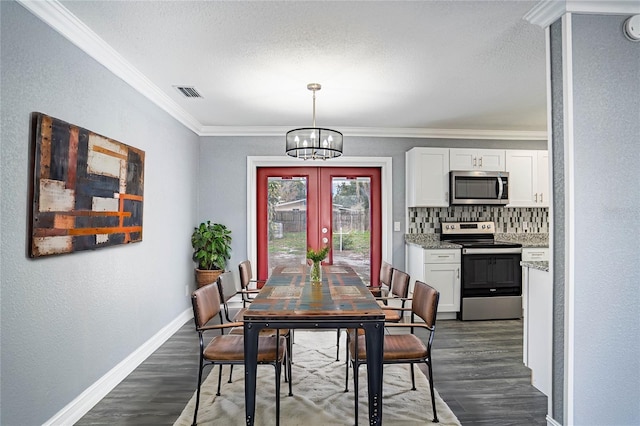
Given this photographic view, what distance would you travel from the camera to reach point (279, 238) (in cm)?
534

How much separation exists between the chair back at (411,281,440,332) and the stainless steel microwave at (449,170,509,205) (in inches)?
103

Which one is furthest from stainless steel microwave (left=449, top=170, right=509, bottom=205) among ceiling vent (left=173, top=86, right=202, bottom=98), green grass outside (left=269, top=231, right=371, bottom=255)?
ceiling vent (left=173, top=86, right=202, bottom=98)

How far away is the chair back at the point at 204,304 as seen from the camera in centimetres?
225

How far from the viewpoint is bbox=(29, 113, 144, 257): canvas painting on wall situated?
206 cm

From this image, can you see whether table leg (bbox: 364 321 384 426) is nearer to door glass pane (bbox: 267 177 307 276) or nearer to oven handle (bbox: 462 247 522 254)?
oven handle (bbox: 462 247 522 254)

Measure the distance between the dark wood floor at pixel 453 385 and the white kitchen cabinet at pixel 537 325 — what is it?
167 mm

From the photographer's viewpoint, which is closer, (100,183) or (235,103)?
(100,183)

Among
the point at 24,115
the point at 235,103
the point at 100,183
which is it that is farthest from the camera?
the point at 235,103

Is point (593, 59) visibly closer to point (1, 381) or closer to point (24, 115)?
point (24, 115)

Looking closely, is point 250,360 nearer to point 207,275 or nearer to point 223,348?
point 223,348

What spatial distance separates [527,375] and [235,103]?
3.61 m

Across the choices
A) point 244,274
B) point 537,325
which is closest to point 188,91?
point 244,274

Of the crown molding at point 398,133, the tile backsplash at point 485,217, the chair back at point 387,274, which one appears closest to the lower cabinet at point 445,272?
the tile backsplash at point 485,217

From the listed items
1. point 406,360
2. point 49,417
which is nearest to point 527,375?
point 406,360
